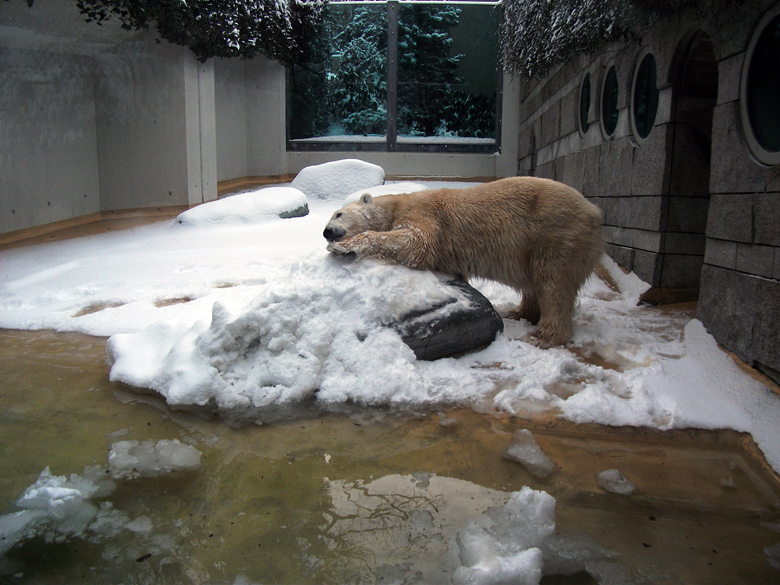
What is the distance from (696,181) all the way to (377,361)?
10.9 ft

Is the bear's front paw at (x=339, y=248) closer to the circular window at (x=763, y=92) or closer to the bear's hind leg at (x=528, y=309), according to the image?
the bear's hind leg at (x=528, y=309)

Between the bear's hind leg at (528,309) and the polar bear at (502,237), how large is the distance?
188 mm

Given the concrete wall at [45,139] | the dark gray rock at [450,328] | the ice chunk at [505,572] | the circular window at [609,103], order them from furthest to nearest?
the concrete wall at [45,139], the circular window at [609,103], the dark gray rock at [450,328], the ice chunk at [505,572]

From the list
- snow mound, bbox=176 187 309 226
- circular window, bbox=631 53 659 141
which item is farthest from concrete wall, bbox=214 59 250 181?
circular window, bbox=631 53 659 141

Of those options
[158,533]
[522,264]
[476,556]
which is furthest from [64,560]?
[522,264]

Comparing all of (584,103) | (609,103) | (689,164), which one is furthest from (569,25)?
(689,164)

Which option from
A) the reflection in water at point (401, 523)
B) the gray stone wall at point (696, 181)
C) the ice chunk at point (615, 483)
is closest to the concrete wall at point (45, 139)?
the reflection in water at point (401, 523)

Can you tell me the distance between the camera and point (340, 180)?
9.95 m

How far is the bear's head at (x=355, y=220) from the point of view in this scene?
12.9 feet

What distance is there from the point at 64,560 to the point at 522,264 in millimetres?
3156

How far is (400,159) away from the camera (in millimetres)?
13359

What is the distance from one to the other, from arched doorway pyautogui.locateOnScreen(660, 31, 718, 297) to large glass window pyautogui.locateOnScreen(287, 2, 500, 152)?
909 centimetres

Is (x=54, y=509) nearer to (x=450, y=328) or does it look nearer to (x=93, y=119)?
(x=450, y=328)

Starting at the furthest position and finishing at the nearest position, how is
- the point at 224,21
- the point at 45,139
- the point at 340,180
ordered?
the point at 340,180 → the point at 224,21 → the point at 45,139
